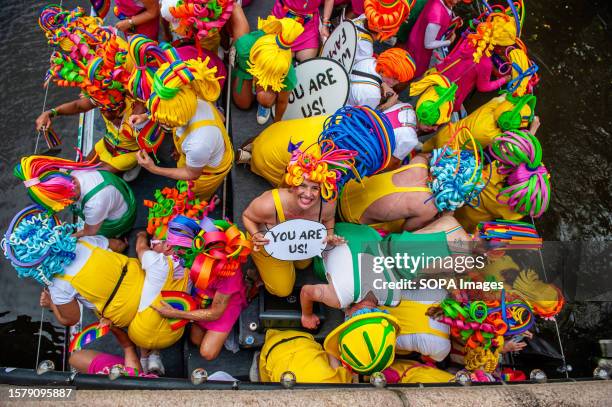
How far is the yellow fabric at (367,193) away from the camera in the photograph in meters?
3.28

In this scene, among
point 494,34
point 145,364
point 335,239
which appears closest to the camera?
point 335,239

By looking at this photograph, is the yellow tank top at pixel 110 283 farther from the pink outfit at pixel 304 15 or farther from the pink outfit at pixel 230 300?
the pink outfit at pixel 304 15

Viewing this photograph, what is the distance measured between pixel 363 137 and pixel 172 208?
1323mm

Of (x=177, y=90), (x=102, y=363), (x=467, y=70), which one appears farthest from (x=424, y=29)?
(x=102, y=363)

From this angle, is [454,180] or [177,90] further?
[454,180]

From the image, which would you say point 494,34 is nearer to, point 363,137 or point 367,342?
point 363,137

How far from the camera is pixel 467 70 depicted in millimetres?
3973

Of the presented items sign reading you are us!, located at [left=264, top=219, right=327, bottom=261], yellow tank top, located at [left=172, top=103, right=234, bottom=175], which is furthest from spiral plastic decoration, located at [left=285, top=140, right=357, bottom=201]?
yellow tank top, located at [left=172, top=103, right=234, bottom=175]

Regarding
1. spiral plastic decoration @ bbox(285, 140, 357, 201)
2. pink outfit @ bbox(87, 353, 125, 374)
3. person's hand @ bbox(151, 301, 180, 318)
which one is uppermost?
spiral plastic decoration @ bbox(285, 140, 357, 201)

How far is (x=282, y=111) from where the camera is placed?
375 centimetres

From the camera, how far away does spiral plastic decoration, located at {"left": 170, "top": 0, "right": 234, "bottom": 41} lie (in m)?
3.24

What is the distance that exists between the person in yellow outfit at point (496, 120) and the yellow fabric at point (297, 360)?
1760mm

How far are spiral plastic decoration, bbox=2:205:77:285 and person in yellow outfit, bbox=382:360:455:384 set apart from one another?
196 centimetres

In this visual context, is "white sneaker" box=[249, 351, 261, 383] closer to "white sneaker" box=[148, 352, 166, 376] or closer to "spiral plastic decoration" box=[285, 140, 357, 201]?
"white sneaker" box=[148, 352, 166, 376]
